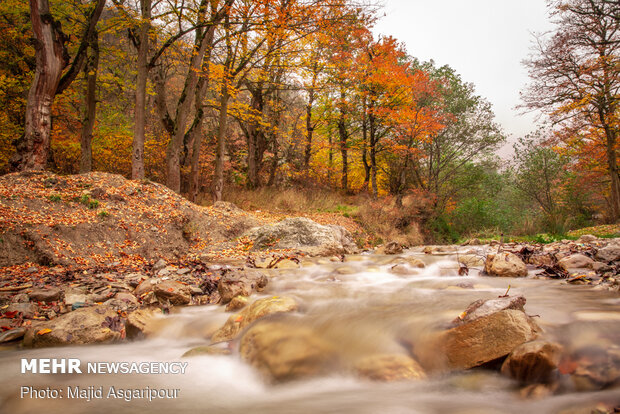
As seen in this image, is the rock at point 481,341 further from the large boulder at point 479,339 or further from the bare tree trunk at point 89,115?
the bare tree trunk at point 89,115

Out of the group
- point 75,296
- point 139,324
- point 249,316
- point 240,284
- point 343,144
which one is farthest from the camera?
point 343,144

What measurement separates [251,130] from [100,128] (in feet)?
22.5

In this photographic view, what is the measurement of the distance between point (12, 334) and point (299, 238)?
547 cm

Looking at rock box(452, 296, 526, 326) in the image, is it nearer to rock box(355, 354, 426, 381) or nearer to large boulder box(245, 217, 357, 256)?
rock box(355, 354, 426, 381)

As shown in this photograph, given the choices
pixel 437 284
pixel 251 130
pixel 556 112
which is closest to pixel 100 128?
pixel 251 130

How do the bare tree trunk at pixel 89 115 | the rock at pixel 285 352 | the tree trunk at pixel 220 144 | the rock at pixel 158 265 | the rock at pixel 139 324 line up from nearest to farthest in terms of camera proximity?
the rock at pixel 285 352 < the rock at pixel 139 324 < the rock at pixel 158 265 < the bare tree trunk at pixel 89 115 < the tree trunk at pixel 220 144

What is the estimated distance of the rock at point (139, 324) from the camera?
9.82 ft

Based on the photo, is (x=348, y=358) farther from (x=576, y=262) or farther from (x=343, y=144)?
(x=343, y=144)

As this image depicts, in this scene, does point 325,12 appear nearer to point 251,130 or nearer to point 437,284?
point 437,284

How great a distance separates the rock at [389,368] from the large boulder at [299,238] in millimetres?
4719

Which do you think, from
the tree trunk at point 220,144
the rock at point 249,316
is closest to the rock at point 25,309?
the rock at point 249,316

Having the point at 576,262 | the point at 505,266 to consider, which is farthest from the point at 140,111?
the point at 576,262

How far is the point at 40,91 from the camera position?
7805 mm

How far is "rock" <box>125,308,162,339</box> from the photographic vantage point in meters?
2.99
